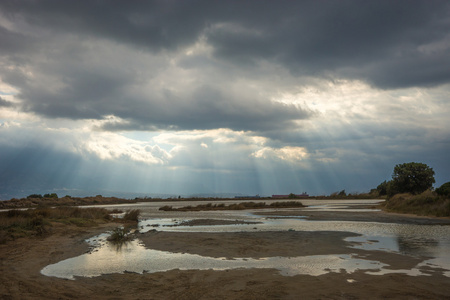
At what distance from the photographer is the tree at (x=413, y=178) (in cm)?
4959

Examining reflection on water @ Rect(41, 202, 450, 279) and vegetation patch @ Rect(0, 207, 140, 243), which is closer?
reflection on water @ Rect(41, 202, 450, 279)

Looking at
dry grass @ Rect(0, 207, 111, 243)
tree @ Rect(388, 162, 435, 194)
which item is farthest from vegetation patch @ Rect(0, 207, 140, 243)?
tree @ Rect(388, 162, 435, 194)

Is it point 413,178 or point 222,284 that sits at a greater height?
point 413,178

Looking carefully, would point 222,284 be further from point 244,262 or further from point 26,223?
point 26,223

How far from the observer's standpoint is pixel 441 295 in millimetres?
7242

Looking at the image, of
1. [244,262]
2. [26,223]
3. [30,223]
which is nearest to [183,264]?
[244,262]

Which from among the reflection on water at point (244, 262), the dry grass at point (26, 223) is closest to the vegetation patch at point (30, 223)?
the dry grass at point (26, 223)

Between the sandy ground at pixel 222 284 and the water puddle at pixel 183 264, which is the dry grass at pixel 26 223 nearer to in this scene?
the sandy ground at pixel 222 284

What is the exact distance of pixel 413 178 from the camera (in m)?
51.2

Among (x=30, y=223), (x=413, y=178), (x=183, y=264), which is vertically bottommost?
→ (x=183, y=264)

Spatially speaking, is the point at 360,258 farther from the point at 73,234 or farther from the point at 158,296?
the point at 73,234

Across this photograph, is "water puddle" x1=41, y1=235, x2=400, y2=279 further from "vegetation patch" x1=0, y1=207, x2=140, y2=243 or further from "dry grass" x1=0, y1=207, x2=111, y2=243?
"vegetation patch" x1=0, y1=207, x2=140, y2=243

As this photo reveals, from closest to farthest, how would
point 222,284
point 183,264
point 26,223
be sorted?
1. point 222,284
2. point 183,264
3. point 26,223

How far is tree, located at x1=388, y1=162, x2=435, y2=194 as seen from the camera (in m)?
49.6
